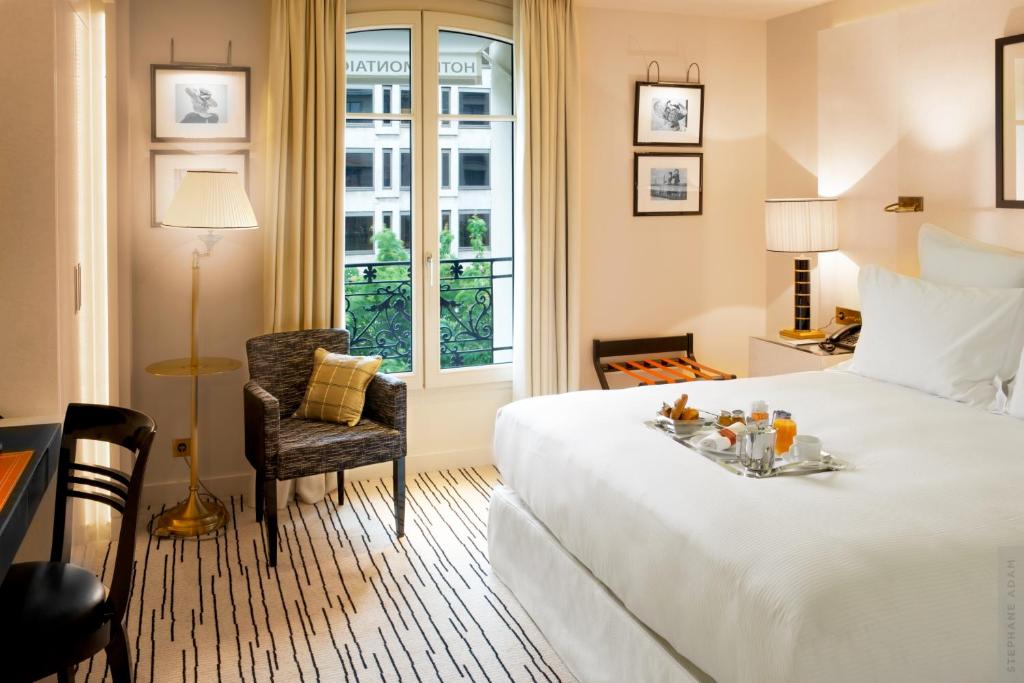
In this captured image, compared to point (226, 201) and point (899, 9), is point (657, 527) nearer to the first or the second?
point (226, 201)

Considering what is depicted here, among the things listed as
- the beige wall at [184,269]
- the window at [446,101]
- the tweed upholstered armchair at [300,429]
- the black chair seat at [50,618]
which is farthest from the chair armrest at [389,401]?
the black chair seat at [50,618]

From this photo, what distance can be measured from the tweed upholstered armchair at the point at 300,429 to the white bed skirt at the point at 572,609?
2.15 ft

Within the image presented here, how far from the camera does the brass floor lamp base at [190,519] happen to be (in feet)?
13.0

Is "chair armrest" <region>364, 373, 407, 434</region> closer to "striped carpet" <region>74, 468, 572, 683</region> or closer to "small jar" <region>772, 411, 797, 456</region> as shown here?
"striped carpet" <region>74, 468, 572, 683</region>

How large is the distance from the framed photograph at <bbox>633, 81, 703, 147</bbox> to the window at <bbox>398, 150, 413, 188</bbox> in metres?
1.34

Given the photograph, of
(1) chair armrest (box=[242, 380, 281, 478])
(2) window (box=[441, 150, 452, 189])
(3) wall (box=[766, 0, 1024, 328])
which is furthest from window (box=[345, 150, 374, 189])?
(3) wall (box=[766, 0, 1024, 328])

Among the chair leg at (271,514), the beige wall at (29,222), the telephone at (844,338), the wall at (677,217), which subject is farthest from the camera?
the wall at (677,217)

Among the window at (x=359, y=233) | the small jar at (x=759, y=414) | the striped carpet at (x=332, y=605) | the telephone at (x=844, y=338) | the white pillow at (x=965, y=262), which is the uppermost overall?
the window at (x=359, y=233)

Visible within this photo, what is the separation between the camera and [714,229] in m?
5.46

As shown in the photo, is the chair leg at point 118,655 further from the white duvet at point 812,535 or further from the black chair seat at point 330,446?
the black chair seat at point 330,446

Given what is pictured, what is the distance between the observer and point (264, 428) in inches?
144

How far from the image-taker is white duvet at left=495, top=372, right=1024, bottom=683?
185cm

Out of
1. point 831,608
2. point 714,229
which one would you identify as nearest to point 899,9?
point 714,229

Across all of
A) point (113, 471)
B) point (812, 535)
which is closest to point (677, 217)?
point (812, 535)
